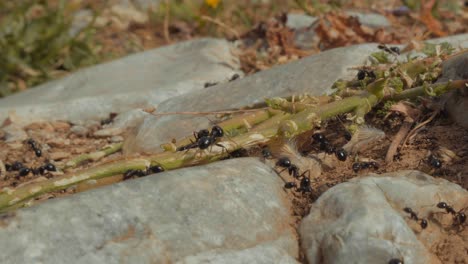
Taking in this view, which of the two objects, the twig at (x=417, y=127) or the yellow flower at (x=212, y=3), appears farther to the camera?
the yellow flower at (x=212, y=3)

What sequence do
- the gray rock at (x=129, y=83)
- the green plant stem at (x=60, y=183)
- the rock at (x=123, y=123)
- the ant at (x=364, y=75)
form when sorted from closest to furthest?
the green plant stem at (x=60, y=183)
the ant at (x=364, y=75)
the rock at (x=123, y=123)
the gray rock at (x=129, y=83)

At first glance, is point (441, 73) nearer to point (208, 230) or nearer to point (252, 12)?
point (208, 230)

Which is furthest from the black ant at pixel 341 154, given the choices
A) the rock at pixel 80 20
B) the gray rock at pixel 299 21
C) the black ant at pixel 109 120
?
the rock at pixel 80 20

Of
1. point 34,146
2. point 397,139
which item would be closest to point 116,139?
point 34,146

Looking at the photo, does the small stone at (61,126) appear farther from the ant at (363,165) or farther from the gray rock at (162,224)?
the ant at (363,165)

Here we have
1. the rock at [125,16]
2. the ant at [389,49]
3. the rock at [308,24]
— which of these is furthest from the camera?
the rock at [125,16]

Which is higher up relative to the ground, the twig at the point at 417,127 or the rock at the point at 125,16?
the twig at the point at 417,127

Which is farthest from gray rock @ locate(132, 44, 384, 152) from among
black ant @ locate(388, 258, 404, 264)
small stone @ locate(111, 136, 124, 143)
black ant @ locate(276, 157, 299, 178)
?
black ant @ locate(388, 258, 404, 264)
